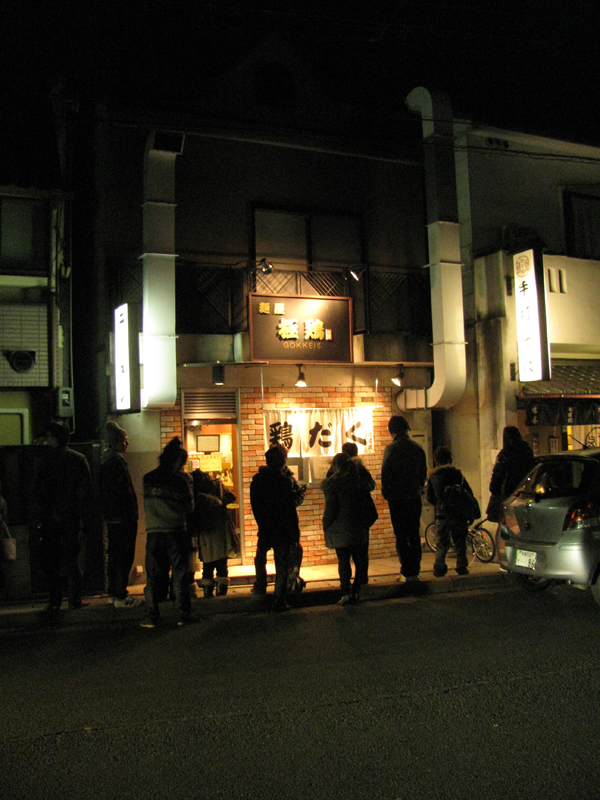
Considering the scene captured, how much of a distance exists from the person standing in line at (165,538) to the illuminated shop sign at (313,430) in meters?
3.26

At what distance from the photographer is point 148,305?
1082cm

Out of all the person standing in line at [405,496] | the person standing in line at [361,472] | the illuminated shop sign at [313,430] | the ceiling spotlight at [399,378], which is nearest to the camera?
the person standing in line at [361,472]

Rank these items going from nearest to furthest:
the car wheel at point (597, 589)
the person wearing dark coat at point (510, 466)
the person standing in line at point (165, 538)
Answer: the car wheel at point (597, 589), the person standing in line at point (165, 538), the person wearing dark coat at point (510, 466)

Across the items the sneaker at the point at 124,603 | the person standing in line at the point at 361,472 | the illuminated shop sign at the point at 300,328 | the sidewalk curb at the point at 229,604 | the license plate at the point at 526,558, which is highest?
the illuminated shop sign at the point at 300,328

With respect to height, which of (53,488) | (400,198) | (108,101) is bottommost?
(53,488)

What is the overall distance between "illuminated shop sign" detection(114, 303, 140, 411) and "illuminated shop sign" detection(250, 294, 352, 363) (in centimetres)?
196

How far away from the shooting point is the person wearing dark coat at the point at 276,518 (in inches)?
355

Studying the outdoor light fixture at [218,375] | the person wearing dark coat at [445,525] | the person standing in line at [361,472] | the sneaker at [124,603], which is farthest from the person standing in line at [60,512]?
the person wearing dark coat at [445,525]

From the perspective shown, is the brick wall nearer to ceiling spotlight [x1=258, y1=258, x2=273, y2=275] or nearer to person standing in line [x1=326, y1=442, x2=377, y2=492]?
ceiling spotlight [x1=258, y1=258, x2=273, y2=275]

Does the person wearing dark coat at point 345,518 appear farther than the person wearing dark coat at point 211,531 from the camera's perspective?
No

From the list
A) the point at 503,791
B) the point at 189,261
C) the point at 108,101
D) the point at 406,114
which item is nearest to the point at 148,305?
the point at 189,261

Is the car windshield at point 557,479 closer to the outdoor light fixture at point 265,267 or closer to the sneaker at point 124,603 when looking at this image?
the sneaker at point 124,603

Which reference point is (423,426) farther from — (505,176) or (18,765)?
(18,765)

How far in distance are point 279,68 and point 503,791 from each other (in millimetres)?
12549
